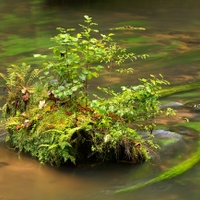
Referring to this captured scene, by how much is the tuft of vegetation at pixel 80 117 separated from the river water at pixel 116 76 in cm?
13

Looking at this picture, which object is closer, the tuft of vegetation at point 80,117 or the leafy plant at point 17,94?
the tuft of vegetation at point 80,117

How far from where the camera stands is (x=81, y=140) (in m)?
4.04

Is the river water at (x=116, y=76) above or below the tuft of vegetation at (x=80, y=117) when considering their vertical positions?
below

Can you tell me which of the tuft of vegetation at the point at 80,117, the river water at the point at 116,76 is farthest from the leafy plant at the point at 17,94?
the river water at the point at 116,76

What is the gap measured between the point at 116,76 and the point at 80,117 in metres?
2.56

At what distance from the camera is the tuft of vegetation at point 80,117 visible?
394 cm

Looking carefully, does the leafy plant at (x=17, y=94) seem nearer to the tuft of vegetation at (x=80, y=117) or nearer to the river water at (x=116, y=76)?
the tuft of vegetation at (x=80, y=117)

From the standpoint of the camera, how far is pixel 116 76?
6566 mm

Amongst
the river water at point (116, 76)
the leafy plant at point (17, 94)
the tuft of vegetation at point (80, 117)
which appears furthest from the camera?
the leafy plant at point (17, 94)

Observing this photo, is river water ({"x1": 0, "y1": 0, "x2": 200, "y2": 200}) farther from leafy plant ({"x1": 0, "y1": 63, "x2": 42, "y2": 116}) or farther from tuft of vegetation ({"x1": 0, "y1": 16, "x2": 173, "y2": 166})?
leafy plant ({"x1": 0, "y1": 63, "x2": 42, "y2": 116})

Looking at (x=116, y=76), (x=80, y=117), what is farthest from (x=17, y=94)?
(x=116, y=76)

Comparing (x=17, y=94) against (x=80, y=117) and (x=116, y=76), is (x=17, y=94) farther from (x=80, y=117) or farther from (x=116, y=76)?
(x=116, y=76)

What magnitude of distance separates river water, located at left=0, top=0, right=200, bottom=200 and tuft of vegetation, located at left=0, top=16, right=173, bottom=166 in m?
0.13

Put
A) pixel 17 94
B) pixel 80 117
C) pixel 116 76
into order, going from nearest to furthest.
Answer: pixel 80 117
pixel 17 94
pixel 116 76
